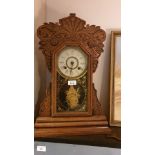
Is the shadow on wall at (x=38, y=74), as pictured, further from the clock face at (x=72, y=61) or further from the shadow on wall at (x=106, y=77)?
the shadow on wall at (x=106, y=77)

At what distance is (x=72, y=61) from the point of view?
1199mm

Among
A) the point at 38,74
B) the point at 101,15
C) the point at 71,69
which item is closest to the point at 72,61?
the point at 71,69

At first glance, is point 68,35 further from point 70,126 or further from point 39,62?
point 70,126

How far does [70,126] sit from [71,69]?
28cm

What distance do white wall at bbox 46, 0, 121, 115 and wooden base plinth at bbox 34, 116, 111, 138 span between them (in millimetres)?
259

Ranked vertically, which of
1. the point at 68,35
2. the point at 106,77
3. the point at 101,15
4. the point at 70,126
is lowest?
the point at 70,126

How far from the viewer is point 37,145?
1040 mm

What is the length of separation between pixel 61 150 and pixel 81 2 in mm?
843

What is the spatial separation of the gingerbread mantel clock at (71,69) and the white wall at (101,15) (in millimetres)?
202

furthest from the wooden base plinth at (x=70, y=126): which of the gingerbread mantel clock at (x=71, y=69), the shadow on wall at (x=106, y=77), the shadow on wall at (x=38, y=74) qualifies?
the shadow on wall at (x=106, y=77)

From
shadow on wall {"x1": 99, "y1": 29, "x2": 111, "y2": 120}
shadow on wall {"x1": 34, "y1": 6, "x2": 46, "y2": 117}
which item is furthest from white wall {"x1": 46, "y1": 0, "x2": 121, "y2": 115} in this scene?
shadow on wall {"x1": 34, "y1": 6, "x2": 46, "y2": 117}
